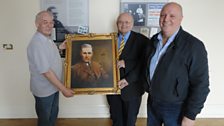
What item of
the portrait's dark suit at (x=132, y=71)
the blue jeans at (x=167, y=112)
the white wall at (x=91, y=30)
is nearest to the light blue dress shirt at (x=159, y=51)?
the blue jeans at (x=167, y=112)

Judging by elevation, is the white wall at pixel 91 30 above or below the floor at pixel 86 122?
above

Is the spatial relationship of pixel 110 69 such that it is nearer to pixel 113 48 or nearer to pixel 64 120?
pixel 113 48

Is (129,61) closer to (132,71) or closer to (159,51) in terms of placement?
(132,71)

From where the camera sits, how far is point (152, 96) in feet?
6.05

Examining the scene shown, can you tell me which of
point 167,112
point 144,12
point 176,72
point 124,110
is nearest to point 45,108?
point 124,110

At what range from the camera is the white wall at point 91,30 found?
2900 mm

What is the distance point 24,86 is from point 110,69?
1487 mm

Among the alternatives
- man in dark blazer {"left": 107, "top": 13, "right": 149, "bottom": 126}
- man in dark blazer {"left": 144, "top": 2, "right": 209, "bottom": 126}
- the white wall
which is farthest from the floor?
man in dark blazer {"left": 144, "top": 2, "right": 209, "bottom": 126}

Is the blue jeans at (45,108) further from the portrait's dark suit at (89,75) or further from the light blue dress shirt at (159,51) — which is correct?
the light blue dress shirt at (159,51)

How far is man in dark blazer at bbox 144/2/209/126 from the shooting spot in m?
1.58

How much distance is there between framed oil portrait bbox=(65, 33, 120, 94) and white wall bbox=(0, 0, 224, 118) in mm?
774

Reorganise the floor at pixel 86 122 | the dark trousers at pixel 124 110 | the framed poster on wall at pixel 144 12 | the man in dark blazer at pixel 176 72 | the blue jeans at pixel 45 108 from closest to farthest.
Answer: the man in dark blazer at pixel 176 72 < the blue jeans at pixel 45 108 < the dark trousers at pixel 124 110 < the framed poster on wall at pixel 144 12 < the floor at pixel 86 122

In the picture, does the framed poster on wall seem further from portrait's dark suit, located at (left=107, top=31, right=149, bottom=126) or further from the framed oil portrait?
the framed oil portrait

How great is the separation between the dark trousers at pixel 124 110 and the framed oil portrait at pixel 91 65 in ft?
0.90
